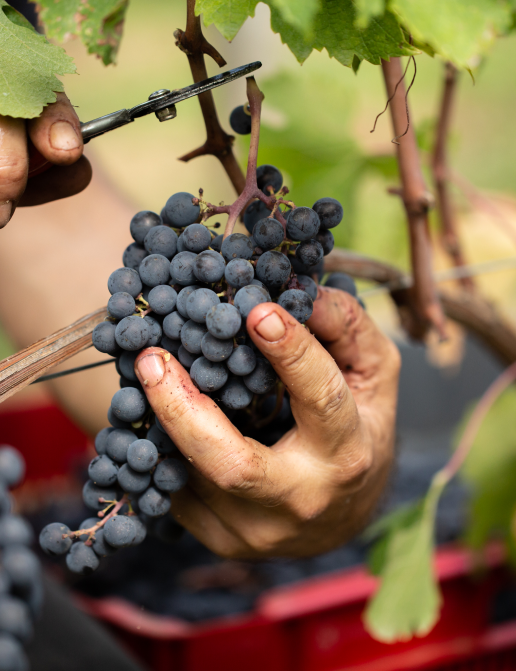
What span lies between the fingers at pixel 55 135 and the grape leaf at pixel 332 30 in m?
0.12

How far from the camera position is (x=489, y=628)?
3.85 ft

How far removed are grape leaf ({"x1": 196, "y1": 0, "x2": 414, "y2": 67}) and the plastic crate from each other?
97 centimetres

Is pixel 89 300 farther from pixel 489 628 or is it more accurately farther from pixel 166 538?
pixel 489 628

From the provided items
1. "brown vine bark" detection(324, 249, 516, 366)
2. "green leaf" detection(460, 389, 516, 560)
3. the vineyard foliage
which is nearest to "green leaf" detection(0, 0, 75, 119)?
the vineyard foliage

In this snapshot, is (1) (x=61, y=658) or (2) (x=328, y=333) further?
(1) (x=61, y=658)

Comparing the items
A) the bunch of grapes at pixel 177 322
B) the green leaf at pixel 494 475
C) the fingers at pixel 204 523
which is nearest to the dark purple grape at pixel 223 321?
the bunch of grapes at pixel 177 322

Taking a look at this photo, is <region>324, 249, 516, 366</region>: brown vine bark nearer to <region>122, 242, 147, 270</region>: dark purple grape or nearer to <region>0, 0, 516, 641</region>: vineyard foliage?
<region>0, 0, 516, 641</region>: vineyard foliage

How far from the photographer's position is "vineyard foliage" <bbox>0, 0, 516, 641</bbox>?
1.09 ft

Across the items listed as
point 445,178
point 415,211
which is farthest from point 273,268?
point 445,178

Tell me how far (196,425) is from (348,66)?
0.28 metres

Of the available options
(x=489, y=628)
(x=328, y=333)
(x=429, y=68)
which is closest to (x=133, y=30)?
(x=328, y=333)

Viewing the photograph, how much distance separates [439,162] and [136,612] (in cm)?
104

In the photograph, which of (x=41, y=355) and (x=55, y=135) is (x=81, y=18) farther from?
(x=41, y=355)

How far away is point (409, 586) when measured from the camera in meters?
0.71
